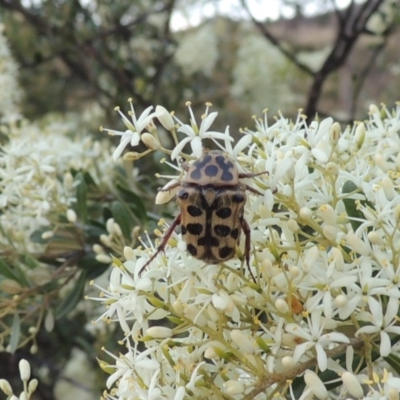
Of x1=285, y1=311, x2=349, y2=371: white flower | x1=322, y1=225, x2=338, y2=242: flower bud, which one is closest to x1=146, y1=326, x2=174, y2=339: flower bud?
x1=285, y1=311, x2=349, y2=371: white flower

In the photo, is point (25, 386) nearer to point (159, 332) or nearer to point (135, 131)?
point (159, 332)

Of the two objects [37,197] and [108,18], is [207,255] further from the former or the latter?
[108,18]

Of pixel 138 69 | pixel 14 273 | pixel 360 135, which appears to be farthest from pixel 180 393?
pixel 138 69

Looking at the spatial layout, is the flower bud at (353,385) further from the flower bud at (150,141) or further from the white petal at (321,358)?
the flower bud at (150,141)

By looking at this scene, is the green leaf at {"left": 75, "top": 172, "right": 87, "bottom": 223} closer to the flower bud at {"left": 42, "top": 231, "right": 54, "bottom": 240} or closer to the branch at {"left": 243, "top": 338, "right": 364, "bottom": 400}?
the flower bud at {"left": 42, "top": 231, "right": 54, "bottom": 240}

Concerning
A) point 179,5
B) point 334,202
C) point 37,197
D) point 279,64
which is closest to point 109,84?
point 179,5
